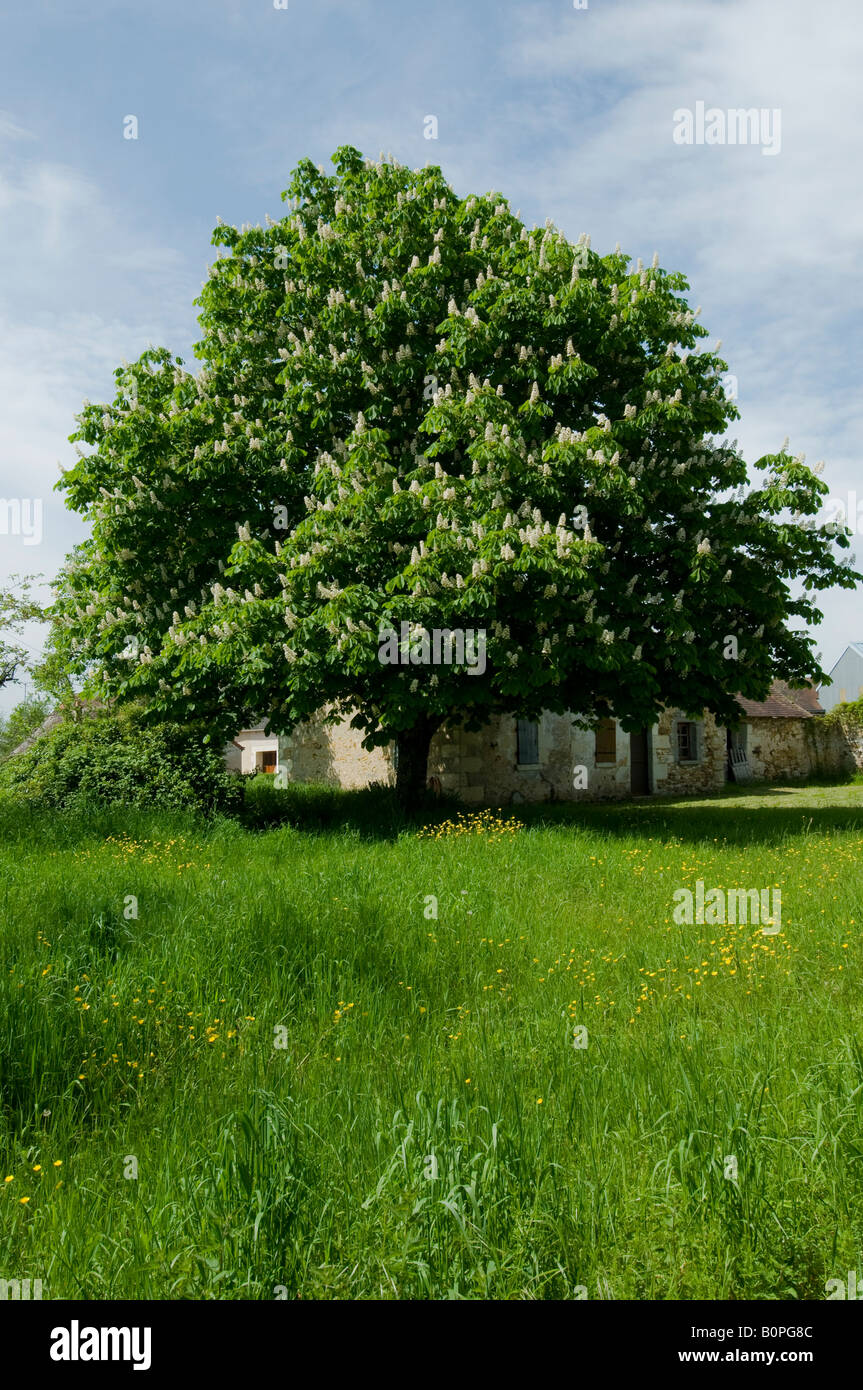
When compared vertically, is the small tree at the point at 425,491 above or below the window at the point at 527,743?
above

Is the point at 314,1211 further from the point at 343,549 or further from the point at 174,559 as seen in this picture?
the point at 174,559

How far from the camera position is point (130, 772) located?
14125 millimetres

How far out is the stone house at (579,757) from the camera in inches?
925

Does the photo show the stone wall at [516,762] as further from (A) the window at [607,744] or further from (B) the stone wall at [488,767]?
(A) the window at [607,744]

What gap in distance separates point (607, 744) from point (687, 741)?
4.44 metres

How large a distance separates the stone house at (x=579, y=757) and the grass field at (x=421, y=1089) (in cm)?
1317

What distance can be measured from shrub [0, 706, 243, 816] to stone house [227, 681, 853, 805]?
5.59 m

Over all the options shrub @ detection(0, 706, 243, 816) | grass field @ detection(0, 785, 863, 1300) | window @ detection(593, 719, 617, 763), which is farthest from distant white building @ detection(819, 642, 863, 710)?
grass field @ detection(0, 785, 863, 1300)

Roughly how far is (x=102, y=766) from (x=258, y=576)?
4.58m

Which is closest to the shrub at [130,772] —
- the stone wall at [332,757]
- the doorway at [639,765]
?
the stone wall at [332,757]

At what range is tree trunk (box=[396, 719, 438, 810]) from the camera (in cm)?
1614

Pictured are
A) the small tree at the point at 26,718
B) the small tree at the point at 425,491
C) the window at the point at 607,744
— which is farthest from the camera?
the small tree at the point at 26,718

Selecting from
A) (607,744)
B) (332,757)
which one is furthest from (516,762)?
(332,757)

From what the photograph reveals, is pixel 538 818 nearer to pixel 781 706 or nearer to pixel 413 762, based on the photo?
pixel 413 762
